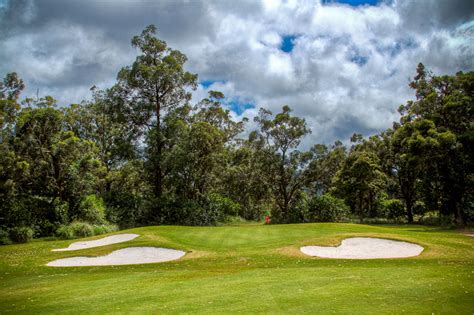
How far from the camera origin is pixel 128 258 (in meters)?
18.6

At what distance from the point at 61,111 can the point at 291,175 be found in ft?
84.1

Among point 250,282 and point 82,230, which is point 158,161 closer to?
point 82,230

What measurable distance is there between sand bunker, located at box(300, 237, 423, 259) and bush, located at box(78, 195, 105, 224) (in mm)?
19469

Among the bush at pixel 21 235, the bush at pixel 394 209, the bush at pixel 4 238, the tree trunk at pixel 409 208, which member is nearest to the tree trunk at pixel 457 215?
the tree trunk at pixel 409 208

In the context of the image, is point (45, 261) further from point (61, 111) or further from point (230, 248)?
point (61, 111)

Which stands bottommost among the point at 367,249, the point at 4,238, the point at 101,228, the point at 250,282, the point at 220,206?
the point at 367,249

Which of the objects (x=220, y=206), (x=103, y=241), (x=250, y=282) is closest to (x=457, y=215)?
(x=220, y=206)

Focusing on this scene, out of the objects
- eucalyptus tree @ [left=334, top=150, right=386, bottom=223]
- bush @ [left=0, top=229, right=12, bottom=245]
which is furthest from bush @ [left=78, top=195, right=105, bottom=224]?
eucalyptus tree @ [left=334, top=150, right=386, bottom=223]

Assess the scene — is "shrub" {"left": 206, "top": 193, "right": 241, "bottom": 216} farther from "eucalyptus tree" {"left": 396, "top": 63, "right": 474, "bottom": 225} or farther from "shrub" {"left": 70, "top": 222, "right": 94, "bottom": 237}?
"eucalyptus tree" {"left": 396, "top": 63, "right": 474, "bottom": 225}

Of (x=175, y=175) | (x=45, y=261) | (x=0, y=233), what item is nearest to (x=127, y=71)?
(x=175, y=175)

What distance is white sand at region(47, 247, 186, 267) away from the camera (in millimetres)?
17766

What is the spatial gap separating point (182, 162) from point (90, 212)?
10228 millimetres

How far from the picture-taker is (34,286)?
12766mm

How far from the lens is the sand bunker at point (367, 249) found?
17.1 metres
